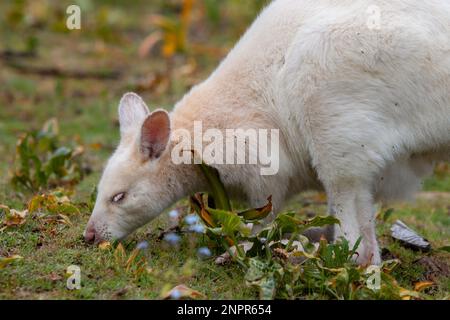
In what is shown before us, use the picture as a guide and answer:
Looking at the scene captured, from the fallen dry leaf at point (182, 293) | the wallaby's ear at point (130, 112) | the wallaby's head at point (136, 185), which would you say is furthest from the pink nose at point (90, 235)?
the fallen dry leaf at point (182, 293)

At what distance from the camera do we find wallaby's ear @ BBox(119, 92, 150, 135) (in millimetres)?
4766

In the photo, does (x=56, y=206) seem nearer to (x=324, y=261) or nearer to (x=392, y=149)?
(x=324, y=261)

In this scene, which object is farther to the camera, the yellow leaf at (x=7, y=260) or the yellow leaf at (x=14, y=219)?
the yellow leaf at (x=14, y=219)

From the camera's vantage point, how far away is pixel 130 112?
4.82m

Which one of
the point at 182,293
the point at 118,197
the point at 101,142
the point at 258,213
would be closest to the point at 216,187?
the point at 258,213

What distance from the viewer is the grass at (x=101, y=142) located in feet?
13.2

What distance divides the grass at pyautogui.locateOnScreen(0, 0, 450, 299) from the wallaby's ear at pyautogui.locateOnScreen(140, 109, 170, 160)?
22.1 inches

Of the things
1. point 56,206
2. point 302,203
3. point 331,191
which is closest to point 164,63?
point 302,203

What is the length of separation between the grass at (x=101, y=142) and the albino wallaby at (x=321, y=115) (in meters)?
0.32

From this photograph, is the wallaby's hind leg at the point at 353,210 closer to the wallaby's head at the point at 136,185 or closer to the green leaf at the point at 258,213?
the green leaf at the point at 258,213

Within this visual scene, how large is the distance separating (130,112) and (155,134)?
44cm

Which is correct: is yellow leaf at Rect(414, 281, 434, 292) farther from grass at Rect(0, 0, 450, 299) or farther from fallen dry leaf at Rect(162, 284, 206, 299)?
fallen dry leaf at Rect(162, 284, 206, 299)

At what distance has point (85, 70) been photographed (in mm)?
9688
